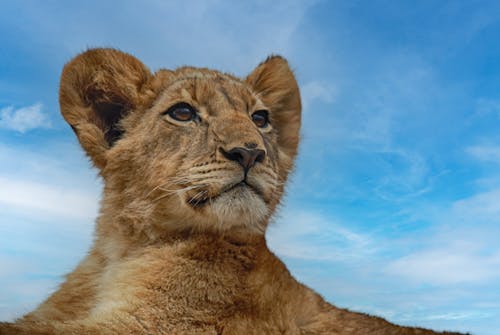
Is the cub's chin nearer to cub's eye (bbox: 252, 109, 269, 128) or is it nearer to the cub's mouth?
the cub's mouth

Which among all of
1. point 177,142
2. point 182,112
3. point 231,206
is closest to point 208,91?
point 182,112

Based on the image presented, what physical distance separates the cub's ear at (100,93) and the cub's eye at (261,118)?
1.49 meters

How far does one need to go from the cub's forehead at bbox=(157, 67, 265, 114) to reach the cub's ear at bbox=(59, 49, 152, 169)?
410mm

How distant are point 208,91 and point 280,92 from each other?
1858mm

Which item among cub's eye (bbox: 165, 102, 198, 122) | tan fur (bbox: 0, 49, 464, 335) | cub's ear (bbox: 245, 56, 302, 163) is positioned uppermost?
cub's ear (bbox: 245, 56, 302, 163)

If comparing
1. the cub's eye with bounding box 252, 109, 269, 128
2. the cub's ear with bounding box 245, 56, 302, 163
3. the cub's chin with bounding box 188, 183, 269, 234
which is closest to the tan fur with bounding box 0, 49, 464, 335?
the cub's chin with bounding box 188, 183, 269, 234

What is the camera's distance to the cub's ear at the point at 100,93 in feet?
24.9

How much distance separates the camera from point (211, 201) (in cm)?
645

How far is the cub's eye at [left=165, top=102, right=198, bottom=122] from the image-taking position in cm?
743

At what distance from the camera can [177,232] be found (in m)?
6.74

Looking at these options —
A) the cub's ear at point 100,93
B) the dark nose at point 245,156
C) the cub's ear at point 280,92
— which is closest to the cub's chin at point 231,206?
the dark nose at point 245,156

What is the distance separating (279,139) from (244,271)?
113 inches

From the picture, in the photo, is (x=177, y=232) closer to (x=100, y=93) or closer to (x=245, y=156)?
(x=245, y=156)

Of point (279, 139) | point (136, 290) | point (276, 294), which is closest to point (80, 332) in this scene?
point (136, 290)
